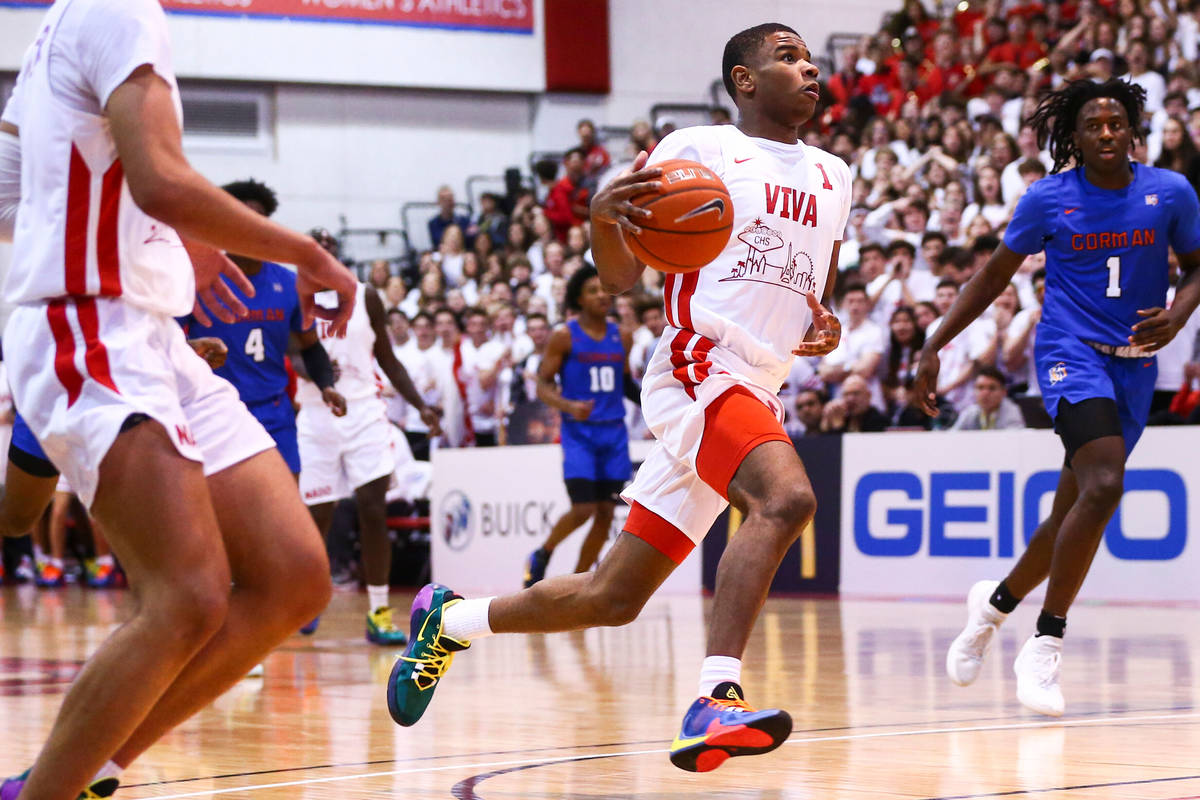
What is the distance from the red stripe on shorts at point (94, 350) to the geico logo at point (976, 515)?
860 cm

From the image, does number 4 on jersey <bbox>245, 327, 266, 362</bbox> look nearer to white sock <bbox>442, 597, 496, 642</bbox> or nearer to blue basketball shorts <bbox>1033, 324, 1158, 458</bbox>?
white sock <bbox>442, 597, 496, 642</bbox>

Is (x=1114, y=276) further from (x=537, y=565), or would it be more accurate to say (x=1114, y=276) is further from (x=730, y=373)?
(x=537, y=565)

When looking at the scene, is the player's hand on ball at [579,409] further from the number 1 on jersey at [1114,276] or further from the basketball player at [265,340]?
the number 1 on jersey at [1114,276]

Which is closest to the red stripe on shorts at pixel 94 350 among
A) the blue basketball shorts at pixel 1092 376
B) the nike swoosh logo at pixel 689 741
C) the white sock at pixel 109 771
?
the white sock at pixel 109 771

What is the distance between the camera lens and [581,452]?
10.9 meters

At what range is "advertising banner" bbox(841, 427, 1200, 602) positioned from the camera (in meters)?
10.4

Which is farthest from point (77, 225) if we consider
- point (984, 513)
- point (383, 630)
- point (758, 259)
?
point (984, 513)

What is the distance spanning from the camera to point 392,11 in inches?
907

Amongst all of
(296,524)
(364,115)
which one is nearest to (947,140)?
(364,115)

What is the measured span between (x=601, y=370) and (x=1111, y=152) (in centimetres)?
531

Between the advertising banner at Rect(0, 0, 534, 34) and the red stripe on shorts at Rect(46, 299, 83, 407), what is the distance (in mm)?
19752

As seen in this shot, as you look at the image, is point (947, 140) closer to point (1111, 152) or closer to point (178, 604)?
point (1111, 152)

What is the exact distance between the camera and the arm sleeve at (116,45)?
121 inches

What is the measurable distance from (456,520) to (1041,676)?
29.7 feet
